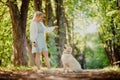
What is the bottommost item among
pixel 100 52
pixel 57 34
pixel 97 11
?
pixel 100 52

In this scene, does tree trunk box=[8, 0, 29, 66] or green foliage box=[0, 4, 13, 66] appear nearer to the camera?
tree trunk box=[8, 0, 29, 66]

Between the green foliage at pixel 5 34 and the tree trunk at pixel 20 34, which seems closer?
the tree trunk at pixel 20 34

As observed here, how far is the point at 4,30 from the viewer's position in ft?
106

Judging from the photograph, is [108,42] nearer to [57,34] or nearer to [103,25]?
[103,25]

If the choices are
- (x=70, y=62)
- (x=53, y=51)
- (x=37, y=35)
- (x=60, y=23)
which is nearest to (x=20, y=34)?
(x=37, y=35)

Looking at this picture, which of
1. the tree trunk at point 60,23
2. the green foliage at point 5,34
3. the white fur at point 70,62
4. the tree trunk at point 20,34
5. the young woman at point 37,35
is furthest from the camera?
the green foliage at point 5,34

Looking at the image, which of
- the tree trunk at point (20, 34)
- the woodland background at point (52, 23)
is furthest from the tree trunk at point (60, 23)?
the tree trunk at point (20, 34)

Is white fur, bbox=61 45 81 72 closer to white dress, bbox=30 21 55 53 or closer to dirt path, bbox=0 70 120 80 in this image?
white dress, bbox=30 21 55 53

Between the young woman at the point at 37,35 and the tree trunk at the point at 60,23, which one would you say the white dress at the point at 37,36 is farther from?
the tree trunk at the point at 60,23

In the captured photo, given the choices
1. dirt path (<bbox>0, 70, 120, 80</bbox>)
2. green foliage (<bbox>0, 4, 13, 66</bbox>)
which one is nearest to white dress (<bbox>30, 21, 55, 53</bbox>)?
dirt path (<bbox>0, 70, 120, 80</bbox>)

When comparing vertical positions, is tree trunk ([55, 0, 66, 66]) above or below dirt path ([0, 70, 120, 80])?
above

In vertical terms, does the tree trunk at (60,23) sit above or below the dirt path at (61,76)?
above

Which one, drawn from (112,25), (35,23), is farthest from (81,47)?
(35,23)

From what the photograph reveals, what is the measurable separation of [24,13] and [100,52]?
47.9m
